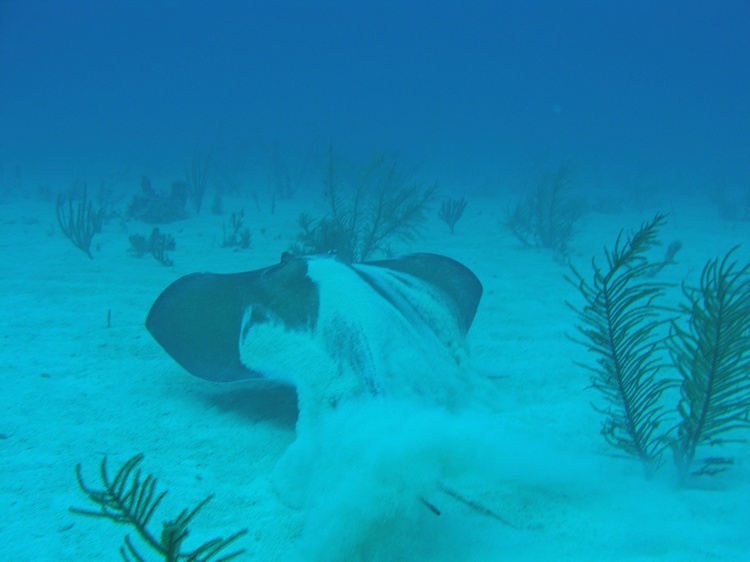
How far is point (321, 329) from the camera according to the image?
354 cm

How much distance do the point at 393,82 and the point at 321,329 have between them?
132133 millimetres

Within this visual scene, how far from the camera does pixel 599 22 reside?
127500 millimetres

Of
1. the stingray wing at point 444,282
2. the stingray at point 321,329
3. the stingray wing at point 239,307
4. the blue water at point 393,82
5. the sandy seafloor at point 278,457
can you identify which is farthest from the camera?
the blue water at point 393,82

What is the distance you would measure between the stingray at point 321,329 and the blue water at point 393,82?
103 ft

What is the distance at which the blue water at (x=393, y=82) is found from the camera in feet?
170

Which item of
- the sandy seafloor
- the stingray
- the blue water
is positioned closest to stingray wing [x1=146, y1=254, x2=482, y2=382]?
the stingray

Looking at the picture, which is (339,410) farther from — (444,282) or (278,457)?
(444,282)

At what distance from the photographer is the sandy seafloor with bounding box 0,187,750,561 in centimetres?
233

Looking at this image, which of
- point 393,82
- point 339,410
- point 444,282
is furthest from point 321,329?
point 393,82

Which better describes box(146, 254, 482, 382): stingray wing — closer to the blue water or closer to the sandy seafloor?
the sandy seafloor

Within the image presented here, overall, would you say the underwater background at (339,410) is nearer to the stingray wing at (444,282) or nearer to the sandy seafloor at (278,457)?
the sandy seafloor at (278,457)

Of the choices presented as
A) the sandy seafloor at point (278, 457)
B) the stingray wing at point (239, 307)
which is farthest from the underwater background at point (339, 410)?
the stingray wing at point (239, 307)

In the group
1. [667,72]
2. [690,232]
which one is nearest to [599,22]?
[667,72]

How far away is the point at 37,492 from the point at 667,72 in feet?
445
